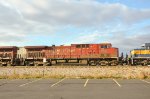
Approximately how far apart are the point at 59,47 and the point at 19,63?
702 cm

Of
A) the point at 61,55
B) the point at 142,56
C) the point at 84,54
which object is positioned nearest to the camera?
the point at 142,56

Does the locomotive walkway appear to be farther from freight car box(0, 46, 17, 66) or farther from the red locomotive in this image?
freight car box(0, 46, 17, 66)

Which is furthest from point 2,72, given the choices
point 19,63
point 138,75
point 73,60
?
point 138,75

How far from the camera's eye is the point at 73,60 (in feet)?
125

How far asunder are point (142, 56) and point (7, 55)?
2141 centimetres

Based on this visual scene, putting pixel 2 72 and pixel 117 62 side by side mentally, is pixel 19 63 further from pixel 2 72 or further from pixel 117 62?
pixel 117 62

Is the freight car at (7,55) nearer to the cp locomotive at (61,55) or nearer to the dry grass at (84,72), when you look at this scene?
the cp locomotive at (61,55)

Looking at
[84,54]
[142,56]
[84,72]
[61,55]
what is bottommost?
[84,72]

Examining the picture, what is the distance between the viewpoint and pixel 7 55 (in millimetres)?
41938

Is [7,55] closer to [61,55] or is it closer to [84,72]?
[61,55]

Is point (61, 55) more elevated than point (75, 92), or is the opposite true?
point (61, 55)

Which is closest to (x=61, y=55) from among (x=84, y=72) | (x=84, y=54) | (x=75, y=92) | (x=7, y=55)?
(x=84, y=54)

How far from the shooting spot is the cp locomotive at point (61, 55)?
117 feet

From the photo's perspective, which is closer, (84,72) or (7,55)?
(84,72)
